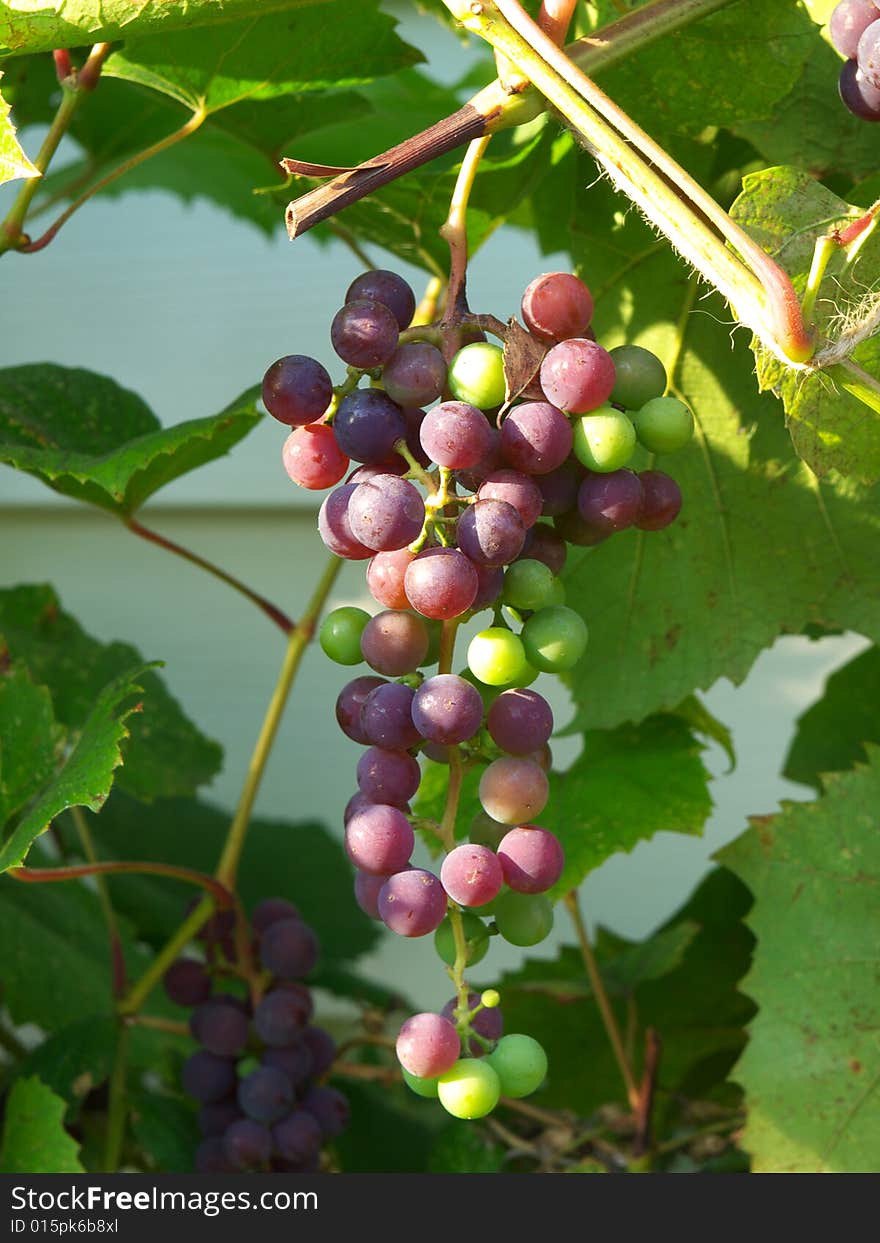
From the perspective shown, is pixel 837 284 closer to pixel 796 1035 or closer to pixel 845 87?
pixel 845 87

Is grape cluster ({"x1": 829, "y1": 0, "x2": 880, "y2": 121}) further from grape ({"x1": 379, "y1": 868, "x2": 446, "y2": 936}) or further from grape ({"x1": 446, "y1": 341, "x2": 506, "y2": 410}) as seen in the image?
grape ({"x1": 379, "y1": 868, "x2": 446, "y2": 936})

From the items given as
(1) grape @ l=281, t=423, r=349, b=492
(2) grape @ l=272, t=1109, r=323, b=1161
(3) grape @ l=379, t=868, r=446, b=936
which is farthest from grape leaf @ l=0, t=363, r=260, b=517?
(2) grape @ l=272, t=1109, r=323, b=1161

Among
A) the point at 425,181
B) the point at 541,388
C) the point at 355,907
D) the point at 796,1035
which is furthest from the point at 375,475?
the point at 355,907

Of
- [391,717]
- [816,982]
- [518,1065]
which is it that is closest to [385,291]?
[391,717]

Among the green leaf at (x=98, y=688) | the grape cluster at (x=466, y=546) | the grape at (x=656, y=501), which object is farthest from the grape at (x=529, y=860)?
the green leaf at (x=98, y=688)

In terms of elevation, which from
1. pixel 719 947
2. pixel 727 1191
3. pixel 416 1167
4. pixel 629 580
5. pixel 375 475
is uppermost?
pixel 375 475

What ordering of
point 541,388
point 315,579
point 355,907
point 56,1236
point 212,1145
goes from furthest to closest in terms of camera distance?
point 315,579 → point 355,907 → point 212,1145 → point 56,1236 → point 541,388

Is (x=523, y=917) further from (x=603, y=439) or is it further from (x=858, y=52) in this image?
(x=858, y=52)
